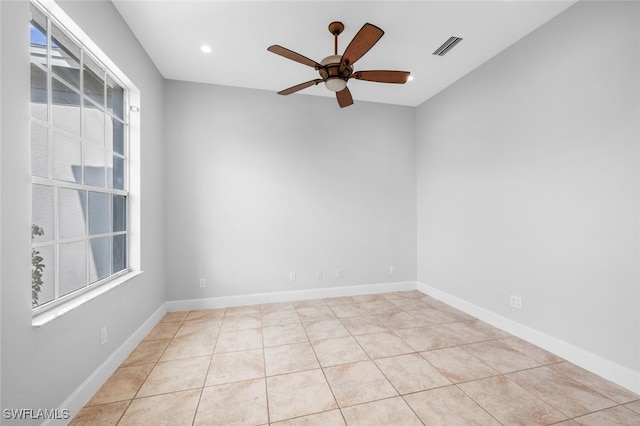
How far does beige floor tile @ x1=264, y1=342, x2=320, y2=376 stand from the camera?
220cm

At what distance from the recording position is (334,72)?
2172 millimetres

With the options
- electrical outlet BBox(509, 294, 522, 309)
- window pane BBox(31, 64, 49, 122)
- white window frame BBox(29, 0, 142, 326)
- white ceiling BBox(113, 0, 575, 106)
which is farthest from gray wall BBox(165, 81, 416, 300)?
window pane BBox(31, 64, 49, 122)

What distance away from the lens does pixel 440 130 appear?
387 cm

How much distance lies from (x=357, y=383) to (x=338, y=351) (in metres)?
0.49

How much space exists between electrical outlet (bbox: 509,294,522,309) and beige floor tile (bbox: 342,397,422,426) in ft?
6.00

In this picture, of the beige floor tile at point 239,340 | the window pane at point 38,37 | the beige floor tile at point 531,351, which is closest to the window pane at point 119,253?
the beige floor tile at point 239,340

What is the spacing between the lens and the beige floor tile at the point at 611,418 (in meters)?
1.62

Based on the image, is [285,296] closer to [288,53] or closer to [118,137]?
[118,137]

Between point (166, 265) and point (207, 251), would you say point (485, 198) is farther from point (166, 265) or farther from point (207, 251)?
point (166, 265)

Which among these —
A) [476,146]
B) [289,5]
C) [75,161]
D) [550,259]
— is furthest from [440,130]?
[75,161]

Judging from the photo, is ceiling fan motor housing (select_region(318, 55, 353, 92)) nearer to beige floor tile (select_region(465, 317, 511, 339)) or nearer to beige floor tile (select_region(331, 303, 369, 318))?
beige floor tile (select_region(331, 303, 369, 318))

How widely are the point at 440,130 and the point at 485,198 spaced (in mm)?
1310

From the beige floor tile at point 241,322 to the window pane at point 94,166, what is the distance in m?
1.94

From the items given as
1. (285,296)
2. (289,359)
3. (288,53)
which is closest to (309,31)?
(288,53)
